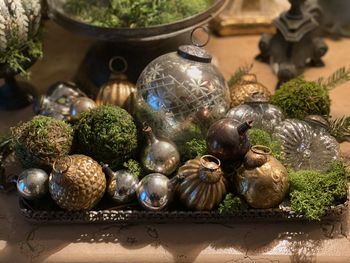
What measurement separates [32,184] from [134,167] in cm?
19

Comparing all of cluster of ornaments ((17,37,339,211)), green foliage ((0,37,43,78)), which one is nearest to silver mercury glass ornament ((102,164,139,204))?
cluster of ornaments ((17,37,339,211))

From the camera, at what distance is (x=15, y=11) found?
1.07 metres

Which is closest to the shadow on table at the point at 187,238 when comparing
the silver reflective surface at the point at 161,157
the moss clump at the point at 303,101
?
the silver reflective surface at the point at 161,157

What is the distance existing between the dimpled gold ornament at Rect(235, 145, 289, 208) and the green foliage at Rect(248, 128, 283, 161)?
0.05 m

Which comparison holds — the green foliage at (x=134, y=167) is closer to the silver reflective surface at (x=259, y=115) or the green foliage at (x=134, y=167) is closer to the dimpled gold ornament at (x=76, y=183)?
the dimpled gold ornament at (x=76, y=183)

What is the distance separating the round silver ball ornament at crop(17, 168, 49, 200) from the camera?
91 centimetres

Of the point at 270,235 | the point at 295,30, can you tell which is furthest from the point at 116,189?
the point at 295,30

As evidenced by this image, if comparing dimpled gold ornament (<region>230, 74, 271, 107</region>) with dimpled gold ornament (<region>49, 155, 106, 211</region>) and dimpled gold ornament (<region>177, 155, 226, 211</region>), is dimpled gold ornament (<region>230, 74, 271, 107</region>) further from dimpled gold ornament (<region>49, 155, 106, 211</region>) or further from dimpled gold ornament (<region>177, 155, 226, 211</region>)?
dimpled gold ornament (<region>49, 155, 106, 211</region>)

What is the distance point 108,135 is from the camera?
938mm

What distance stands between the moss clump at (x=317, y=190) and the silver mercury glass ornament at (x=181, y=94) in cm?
20

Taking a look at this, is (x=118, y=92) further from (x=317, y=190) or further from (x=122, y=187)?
(x=317, y=190)

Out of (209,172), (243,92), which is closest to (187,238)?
(209,172)

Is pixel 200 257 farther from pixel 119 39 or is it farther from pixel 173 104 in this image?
pixel 119 39

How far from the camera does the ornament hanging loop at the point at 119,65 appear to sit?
112 cm
